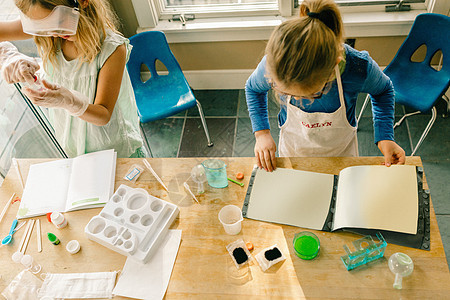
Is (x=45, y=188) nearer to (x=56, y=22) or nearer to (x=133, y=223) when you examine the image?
(x=133, y=223)

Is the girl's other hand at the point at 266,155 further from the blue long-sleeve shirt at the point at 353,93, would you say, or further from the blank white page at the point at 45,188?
the blank white page at the point at 45,188

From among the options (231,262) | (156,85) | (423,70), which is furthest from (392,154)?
(156,85)

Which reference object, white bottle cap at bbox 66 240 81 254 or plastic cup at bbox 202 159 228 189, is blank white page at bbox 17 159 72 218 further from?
plastic cup at bbox 202 159 228 189

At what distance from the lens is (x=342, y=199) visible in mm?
1198

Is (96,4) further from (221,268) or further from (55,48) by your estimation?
(221,268)

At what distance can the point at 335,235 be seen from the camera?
3.77 ft

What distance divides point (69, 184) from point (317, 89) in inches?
42.1

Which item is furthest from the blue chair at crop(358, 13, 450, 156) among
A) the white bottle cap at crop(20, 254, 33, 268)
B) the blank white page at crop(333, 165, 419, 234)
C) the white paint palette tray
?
the white bottle cap at crop(20, 254, 33, 268)

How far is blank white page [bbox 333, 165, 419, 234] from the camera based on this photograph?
3.61 ft

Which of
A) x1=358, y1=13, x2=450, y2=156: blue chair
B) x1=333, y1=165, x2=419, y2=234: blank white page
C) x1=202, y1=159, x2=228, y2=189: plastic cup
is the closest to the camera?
x1=333, y1=165, x2=419, y2=234: blank white page

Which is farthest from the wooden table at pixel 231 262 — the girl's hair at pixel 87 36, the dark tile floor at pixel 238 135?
the dark tile floor at pixel 238 135

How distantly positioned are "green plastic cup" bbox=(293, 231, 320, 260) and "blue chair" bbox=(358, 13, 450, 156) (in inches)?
50.1

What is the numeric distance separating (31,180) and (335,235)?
1.27 metres

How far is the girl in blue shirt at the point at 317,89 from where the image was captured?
39.7 inches
